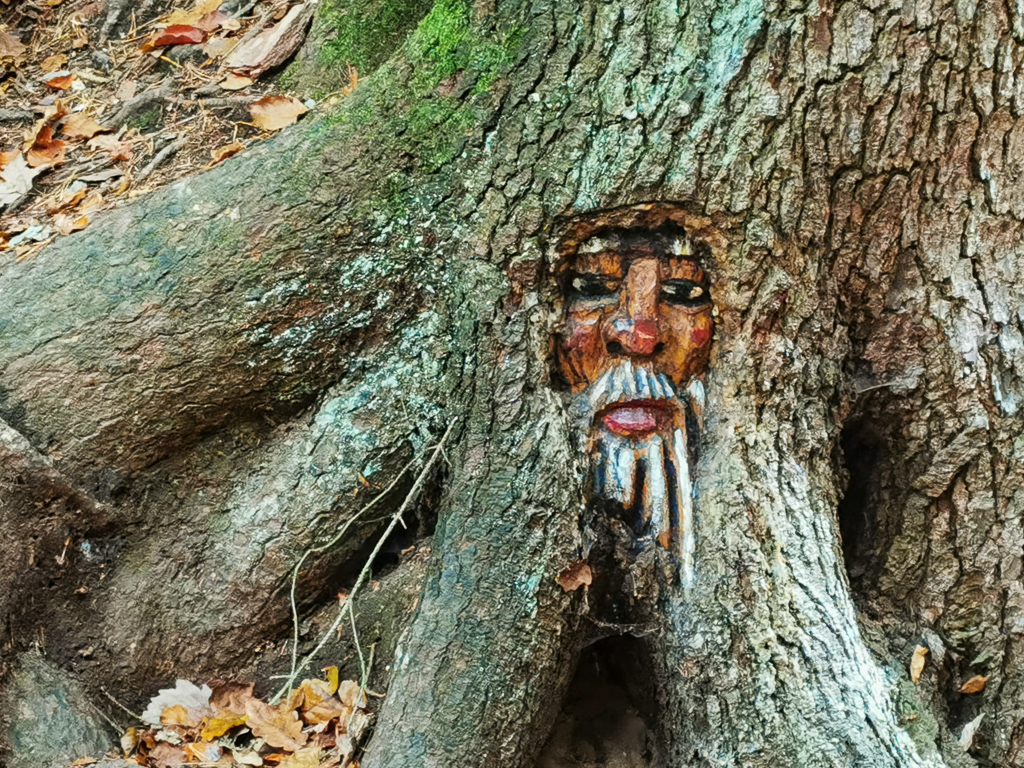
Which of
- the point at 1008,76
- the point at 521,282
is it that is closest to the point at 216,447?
the point at 521,282

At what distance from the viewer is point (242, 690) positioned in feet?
10.3

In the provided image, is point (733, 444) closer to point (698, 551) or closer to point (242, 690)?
point (698, 551)

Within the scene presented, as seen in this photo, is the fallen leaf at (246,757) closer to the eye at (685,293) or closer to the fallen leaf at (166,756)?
the fallen leaf at (166,756)

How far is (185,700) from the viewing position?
3.13 meters

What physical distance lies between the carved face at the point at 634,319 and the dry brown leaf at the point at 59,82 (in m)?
2.74

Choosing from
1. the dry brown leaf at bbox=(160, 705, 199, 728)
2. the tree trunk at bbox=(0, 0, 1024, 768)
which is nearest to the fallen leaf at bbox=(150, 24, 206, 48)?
the tree trunk at bbox=(0, 0, 1024, 768)

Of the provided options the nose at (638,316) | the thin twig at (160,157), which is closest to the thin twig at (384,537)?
the nose at (638,316)

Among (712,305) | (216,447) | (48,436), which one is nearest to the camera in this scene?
(712,305)

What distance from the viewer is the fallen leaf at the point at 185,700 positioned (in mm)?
3119

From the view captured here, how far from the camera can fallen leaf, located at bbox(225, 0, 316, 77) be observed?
12.9 feet

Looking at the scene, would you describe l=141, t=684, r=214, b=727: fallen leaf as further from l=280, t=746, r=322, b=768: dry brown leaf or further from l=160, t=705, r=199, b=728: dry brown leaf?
l=280, t=746, r=322, b=768: dry brown leaf

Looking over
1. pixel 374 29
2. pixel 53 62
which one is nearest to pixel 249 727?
pixel 374 29

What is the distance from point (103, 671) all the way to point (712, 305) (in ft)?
6.80

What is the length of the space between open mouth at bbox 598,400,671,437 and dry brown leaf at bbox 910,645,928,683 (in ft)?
3.51
